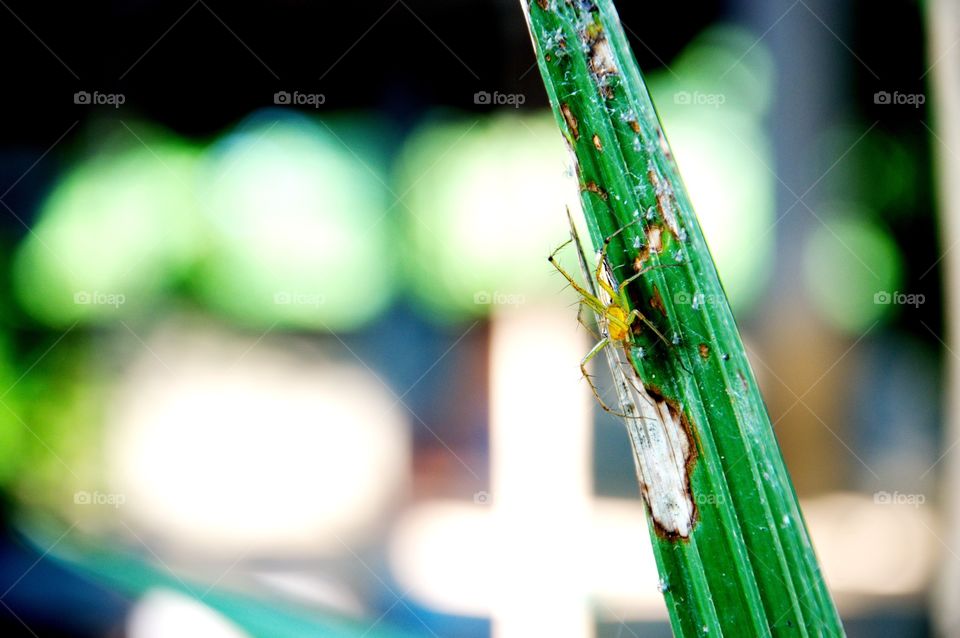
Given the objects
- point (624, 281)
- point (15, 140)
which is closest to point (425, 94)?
point (15, 140)

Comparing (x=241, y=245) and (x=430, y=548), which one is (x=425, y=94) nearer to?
(x=241, y=245)

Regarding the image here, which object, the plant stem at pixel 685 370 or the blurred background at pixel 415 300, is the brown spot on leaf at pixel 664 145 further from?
the blurred background at pixel 415 300

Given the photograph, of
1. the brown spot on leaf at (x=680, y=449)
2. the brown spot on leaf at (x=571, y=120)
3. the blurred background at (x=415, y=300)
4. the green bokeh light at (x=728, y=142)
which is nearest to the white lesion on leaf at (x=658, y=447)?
the brown spot on leaf at (x=680, y=449)

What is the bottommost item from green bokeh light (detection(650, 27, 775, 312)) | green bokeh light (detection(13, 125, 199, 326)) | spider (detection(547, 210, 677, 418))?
spider (detection(547, 210, 677, 418))

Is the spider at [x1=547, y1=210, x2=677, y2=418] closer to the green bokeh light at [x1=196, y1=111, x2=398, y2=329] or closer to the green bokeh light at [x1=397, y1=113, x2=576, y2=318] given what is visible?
the green bokeh light at [x1=397, y1=113, x2=576, y2=318]

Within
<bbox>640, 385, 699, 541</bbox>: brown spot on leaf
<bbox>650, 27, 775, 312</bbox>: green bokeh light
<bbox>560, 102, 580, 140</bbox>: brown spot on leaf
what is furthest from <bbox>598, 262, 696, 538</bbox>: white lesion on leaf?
<bbox>650, 27, 775, 312</bbox>: green bokeh light
